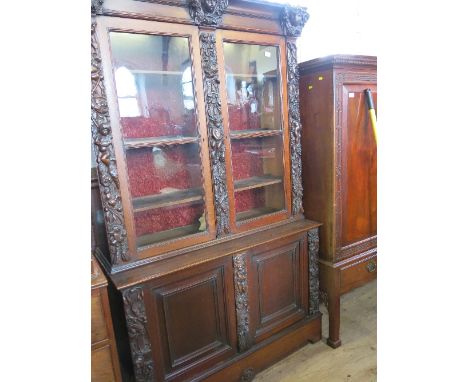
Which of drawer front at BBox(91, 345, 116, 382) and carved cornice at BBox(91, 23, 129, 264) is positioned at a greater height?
carved cornice at BBox(91, 23, 129, 264)

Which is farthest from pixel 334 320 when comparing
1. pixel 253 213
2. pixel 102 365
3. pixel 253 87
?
pixel 253 87

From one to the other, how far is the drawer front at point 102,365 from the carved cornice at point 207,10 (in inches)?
55.5

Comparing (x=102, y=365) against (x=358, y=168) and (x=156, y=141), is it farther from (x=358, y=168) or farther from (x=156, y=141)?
(x=358, y=168)

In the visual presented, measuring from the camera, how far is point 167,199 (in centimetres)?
162

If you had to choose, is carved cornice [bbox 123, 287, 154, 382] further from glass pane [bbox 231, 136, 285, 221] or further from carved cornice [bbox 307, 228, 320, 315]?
carved cornice [bbox 307, 228, 320, 315]

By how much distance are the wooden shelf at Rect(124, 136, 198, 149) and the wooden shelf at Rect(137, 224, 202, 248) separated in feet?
1.49

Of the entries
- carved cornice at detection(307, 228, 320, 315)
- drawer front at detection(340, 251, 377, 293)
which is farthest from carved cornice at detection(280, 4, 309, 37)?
drawer front at detection(340, 251, 377, 293)

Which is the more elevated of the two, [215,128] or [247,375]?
[215,128]

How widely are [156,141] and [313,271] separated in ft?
4.00

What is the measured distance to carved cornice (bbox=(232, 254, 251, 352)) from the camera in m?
1.65

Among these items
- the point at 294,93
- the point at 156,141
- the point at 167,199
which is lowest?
the point at 167,199
